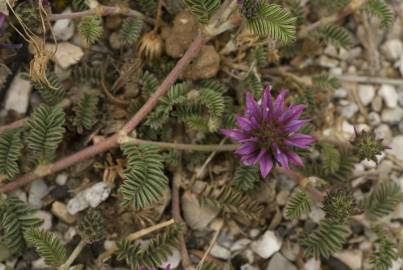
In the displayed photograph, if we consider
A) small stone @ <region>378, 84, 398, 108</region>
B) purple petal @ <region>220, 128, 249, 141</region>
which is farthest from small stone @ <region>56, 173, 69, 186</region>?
small stone @ <region>378, 84, 398, 108</region>

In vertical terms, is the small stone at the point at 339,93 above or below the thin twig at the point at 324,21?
below

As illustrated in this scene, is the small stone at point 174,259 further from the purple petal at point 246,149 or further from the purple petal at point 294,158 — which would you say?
the purple petal at point 294,158

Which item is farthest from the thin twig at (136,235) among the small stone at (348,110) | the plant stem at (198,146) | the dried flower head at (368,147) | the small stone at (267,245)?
Answer: the small stone at (348,110)

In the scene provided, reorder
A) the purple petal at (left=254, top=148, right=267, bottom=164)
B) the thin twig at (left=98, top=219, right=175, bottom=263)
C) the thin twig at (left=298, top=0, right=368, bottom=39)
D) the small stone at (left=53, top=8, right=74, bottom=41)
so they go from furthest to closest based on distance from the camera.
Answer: the thin twig at (left=298, top=0, right=368, bottom=39) < the small stone at (left=53, top=8, right=74, bottom=41) < the thin twig at (left=98, top=219, right=175, bottom=263) < the purple petal at (left=254, top=148, right=267, bottom=164)

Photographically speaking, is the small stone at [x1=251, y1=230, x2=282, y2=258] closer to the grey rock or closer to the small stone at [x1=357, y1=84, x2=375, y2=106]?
the grey rock

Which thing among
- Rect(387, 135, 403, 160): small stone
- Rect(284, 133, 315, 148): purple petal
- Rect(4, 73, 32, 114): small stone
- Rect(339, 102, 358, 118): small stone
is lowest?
Rect(387, 135, 403, 160): small stone

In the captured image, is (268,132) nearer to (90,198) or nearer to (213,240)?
(213,240)
